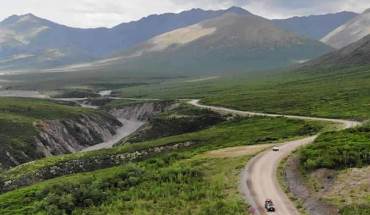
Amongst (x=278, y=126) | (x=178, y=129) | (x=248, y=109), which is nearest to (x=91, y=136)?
(x=178, y=129)

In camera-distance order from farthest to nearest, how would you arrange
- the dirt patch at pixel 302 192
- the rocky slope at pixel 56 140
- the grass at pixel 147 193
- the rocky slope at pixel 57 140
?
the rocky slope at pixel 57 140, the rocky slope at pixel 56 140, the grass at pixel 147 193, the dirt patch at pixel 302 192

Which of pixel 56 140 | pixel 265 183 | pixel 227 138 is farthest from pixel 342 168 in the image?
pixel 56 140

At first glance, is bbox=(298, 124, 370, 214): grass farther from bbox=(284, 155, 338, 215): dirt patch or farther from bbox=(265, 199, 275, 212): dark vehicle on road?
bbox=(265, 199, 275, 212): dark vehicle on road

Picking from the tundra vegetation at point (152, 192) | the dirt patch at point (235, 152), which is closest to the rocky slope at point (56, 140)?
the tundra vegetation at point (152, 192)

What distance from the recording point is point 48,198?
69.4m

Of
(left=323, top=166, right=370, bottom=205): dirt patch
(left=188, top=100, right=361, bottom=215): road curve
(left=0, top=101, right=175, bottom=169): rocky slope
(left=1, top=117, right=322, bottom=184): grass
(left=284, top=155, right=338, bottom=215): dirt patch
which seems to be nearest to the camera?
(left=284, top=155, right=338, bottom=215): dirt patch

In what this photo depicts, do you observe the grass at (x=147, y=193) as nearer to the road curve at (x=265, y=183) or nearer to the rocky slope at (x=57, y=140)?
the road curve at (x=265, y=183)

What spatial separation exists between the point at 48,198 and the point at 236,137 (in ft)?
182

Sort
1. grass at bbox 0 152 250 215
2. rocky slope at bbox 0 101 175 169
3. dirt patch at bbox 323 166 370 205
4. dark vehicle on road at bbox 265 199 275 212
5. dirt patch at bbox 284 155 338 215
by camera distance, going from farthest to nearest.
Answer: rocky slope at bbox 0 101 175 169 < grass at bbox 0 152 250 215 < dirt patch at bbox 323 166 370 205 < dark vehicle on road at bbox 265 199 275 212 < dirt patch at bbox 284 155 338 215

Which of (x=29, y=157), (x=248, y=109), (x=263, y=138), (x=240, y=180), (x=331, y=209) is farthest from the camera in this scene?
(x=248, y=109)

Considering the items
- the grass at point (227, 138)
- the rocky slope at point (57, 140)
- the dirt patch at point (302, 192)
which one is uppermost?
the dirt patch at point (302, 192)

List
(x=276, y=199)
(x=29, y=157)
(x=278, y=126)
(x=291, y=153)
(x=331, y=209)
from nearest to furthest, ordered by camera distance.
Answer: (x=331, y=209) < (x=276, y=199) < (x=291, y=153) < (x=278, y=126) < (x=29, y=157)

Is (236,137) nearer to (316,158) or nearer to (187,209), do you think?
(316,158)

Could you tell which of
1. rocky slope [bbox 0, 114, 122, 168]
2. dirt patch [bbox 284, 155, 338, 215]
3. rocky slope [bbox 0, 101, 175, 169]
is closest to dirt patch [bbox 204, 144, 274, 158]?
dirt patch [bbox 284, 155, 338, 215]
